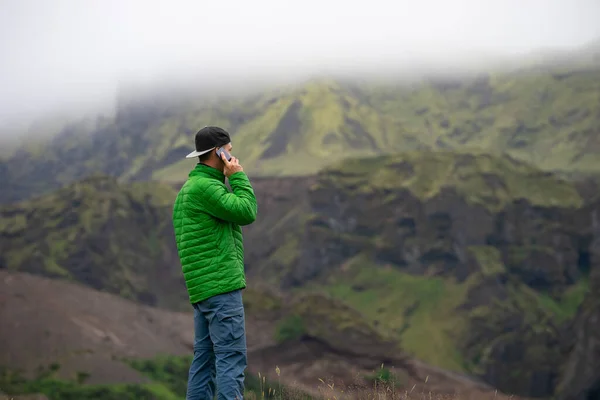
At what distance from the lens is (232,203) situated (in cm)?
764

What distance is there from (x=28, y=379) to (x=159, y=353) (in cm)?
2073

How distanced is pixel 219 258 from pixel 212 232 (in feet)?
1.00

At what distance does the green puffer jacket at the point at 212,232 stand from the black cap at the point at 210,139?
37 cm

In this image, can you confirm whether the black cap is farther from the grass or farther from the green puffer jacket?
the grass

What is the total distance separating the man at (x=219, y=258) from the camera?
7715 mm

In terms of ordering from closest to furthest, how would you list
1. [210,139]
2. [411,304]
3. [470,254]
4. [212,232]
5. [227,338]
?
1. [227,338]
2. [212,232]
3. [210,139]
4. [411,304]
5. [470,254]

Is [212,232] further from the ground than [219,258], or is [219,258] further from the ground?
[212,232]

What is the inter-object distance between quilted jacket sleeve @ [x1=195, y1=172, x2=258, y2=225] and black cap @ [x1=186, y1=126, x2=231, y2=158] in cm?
53

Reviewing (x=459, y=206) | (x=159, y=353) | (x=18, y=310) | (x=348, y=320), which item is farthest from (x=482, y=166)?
(x=18, y=310)

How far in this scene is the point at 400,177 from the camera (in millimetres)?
197625

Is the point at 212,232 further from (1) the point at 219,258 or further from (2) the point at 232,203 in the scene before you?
(2) the point at 232,203

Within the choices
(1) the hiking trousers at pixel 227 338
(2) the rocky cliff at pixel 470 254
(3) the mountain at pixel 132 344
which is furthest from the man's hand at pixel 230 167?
(2) the rocky cliff at pixel 470 254

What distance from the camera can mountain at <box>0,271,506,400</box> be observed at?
205ft

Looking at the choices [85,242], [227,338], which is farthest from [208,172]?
[85,242]
